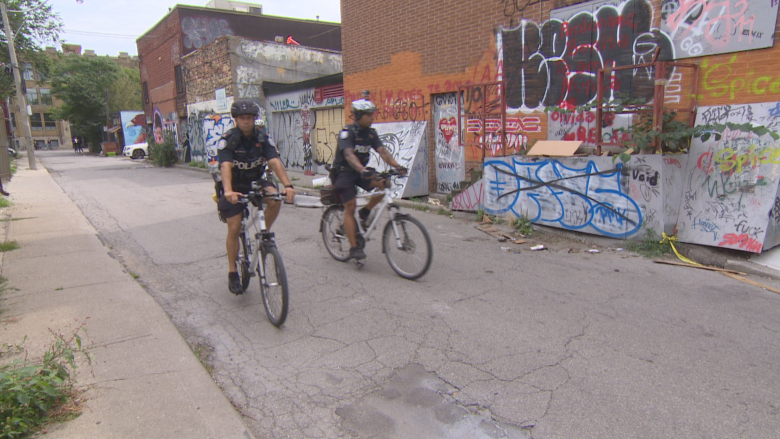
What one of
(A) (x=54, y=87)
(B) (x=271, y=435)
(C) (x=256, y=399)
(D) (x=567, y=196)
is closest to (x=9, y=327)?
(C) (x=256, y=399)

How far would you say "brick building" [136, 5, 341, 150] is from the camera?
2430 centimetres

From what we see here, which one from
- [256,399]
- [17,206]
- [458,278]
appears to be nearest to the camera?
[256,399]

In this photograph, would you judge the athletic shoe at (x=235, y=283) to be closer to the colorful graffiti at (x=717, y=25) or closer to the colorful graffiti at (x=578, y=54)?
the colorful graffiti at (x=578, y=54)

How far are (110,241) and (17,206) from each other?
524 cm

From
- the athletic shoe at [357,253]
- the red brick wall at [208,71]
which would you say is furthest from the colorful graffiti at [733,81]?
the red brick wall at [208,71]

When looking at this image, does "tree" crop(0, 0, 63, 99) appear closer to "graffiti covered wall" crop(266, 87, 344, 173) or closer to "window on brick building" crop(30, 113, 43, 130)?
"graffiti covered wall" crop(266, 87, 344, 173)

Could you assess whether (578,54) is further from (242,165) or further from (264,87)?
(264,87)

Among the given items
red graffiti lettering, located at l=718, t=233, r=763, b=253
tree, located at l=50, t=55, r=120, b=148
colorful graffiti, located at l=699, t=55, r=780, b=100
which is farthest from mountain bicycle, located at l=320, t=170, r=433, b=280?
tree, located at l=50, t=55, r=120, b=148

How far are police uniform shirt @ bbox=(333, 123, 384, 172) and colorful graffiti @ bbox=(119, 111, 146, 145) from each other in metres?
40.8

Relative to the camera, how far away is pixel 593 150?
7324 millimetres

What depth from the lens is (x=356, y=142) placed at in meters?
5.41

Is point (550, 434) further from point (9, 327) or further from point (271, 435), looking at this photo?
point (9, 327)

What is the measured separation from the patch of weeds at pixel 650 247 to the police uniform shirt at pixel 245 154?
182 inches

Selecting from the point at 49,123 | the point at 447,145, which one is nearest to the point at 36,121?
the point at 49,123
